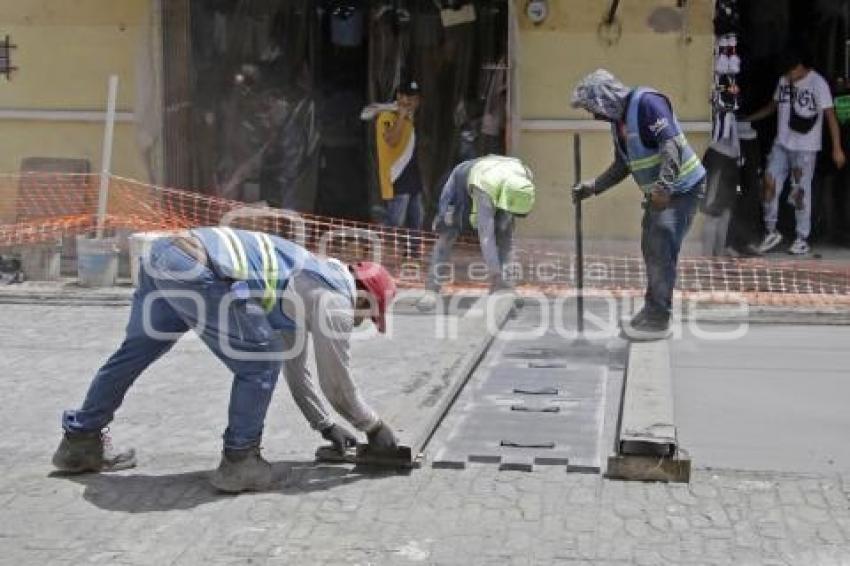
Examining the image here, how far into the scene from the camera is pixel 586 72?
12023 millimetres

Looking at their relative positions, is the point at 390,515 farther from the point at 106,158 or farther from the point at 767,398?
the point at 106,158

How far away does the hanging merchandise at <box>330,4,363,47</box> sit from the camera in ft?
42.0

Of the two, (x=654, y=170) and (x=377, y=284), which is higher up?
(x=654, y=170)

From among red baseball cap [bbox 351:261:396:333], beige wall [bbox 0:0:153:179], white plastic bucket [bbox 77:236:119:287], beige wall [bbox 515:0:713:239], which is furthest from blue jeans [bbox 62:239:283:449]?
beige wall [bbox 0:0:153:179]

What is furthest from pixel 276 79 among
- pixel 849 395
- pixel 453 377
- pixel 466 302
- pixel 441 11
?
pixel 849 395

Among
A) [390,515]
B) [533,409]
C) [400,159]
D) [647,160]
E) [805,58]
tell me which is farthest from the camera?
[805,58]

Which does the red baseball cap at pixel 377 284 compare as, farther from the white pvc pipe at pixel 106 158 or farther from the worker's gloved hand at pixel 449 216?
the white pvc pipe at pixel 106 158

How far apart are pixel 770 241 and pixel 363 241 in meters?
3.88

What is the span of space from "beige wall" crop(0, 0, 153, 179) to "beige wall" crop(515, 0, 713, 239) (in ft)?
12.6

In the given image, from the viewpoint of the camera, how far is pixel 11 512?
5.41 metres

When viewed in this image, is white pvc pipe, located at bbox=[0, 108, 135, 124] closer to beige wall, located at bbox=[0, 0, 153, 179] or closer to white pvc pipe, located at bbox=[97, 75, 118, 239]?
beige wall, located at bbox=[0, 0, 153, 179]

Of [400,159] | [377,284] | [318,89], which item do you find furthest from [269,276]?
[318,89]

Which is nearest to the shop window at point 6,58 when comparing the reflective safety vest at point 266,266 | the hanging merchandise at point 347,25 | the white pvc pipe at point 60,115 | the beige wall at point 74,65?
the beige wall at point 74,65

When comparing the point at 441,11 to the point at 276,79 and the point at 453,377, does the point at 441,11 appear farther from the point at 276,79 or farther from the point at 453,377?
the point at 453,377
